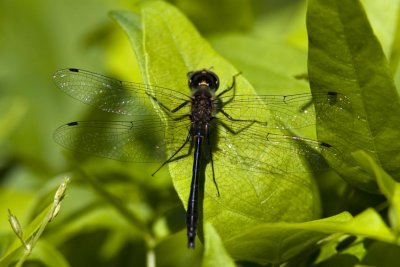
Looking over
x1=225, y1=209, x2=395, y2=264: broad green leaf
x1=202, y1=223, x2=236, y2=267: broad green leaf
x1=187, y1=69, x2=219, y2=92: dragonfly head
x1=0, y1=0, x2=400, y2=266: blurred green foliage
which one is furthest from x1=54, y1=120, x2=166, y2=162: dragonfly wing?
x1=202, y1=223, x2=236, y2=267: broad green leaf

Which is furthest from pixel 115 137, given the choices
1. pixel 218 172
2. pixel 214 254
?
pixel 214 254

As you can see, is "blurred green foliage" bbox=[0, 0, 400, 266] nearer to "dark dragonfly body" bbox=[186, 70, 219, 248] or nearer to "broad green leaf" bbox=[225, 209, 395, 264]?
"broad green leaf" bbox=[225, 209, 395, 264]

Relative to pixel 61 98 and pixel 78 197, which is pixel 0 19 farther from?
pixel 78 197

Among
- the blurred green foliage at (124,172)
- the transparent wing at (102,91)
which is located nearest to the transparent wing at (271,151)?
the blurred green foliage at (124,172)

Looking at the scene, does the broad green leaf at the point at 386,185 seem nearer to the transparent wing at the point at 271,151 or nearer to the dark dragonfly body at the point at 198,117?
the transparent wing at the point at 271,151

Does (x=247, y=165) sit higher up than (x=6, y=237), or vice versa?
(x=247, y=165)

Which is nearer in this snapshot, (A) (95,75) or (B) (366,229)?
(B) (366,229)

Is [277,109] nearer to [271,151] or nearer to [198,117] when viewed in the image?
[271,151]

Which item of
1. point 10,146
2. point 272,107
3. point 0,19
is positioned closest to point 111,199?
point 272,107
